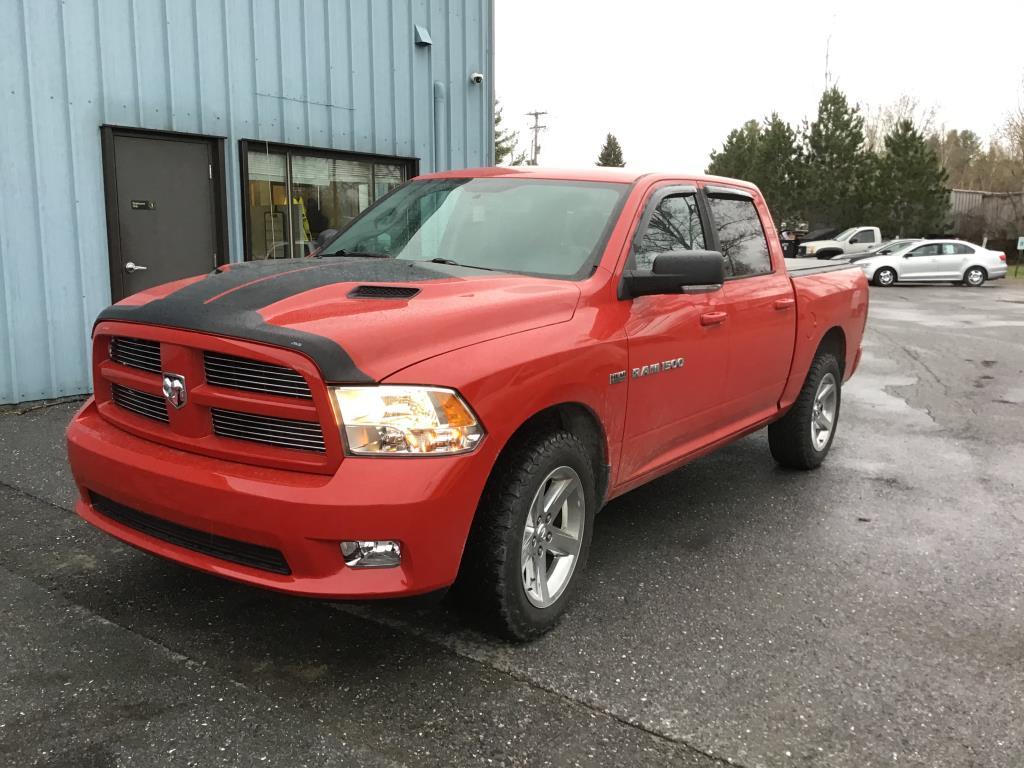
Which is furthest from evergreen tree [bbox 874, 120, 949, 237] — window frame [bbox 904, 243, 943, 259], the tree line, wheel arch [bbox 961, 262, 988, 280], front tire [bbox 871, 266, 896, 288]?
front tire [bbox 871, 266, 896, 288]

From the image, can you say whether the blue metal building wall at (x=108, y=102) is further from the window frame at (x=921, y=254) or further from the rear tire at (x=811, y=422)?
the window frame at (x=921, y=254)

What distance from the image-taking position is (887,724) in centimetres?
285

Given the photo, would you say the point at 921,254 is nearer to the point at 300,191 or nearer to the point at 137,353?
the point at 300,191

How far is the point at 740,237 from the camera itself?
4988mm

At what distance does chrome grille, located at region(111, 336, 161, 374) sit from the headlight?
832 mm

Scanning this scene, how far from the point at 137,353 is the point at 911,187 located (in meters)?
41.7

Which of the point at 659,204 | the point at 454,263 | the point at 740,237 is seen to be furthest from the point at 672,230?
the point at 454,263

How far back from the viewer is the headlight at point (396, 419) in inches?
109

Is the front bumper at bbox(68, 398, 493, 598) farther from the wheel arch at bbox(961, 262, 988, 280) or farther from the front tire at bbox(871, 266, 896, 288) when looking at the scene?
the wheel arch at bbox(961, 262, 988, 280)

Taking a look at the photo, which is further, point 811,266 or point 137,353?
point 811,266

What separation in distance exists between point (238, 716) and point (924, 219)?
4250 centimetres

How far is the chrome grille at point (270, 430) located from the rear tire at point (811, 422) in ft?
12.3

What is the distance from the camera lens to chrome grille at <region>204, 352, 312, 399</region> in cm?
282

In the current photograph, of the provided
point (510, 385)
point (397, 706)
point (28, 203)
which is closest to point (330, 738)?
point (397, 706)
